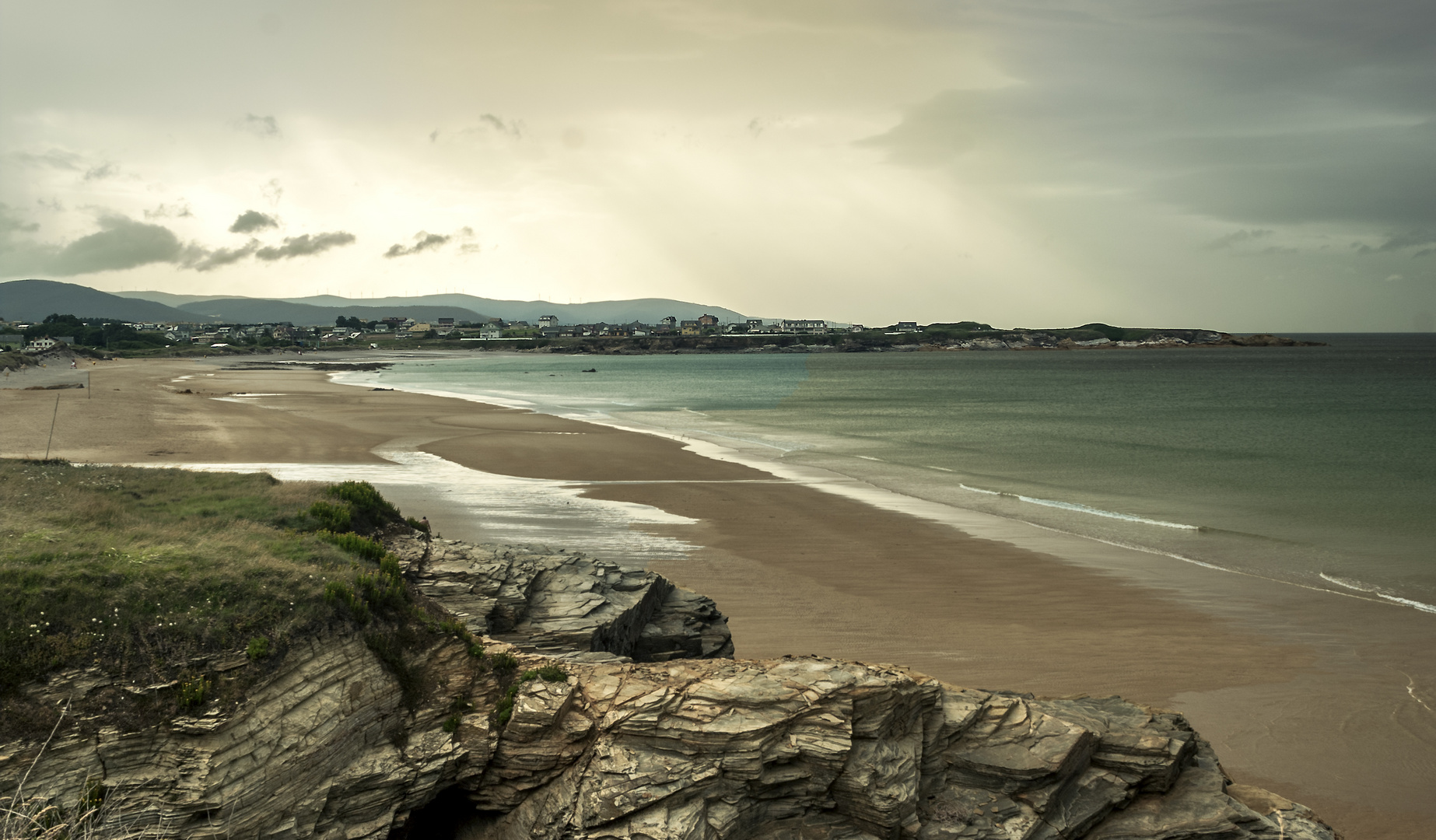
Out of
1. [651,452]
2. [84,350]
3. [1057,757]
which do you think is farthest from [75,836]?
[84,350]

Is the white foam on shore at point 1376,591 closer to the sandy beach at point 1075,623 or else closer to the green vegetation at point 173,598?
the sandy beach at point 1075,623

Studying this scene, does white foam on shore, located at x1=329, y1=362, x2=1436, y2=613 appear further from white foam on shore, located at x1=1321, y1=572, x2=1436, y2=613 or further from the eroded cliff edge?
the eroded cliff edge

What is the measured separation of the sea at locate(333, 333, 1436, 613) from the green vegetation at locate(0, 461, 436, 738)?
13140mm

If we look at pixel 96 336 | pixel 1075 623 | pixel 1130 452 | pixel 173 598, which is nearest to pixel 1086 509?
pixel 1075 623

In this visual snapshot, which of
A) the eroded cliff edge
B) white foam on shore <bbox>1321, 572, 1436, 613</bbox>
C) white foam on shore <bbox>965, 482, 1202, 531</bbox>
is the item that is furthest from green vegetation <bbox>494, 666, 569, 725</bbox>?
white foam on shore <bbox>965, 482, 1202, 531</bbox>

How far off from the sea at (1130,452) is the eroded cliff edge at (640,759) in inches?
500

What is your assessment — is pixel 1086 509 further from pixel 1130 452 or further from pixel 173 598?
pixel 173 598

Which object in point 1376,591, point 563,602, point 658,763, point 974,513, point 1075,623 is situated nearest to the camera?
point 658,763

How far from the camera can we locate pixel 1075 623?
45.6 feet

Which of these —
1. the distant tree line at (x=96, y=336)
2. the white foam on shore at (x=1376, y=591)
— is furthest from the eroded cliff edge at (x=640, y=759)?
the distant tree line at (x=96, y=336)

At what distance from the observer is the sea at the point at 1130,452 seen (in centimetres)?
2055

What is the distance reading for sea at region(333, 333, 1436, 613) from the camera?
67.4 ft

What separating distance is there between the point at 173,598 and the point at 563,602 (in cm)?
401

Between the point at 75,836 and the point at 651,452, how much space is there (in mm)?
28228
